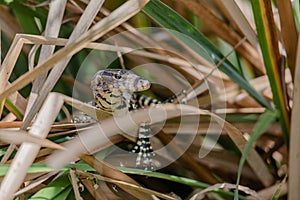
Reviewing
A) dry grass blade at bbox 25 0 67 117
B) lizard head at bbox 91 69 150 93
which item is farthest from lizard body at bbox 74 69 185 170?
dry grass blade at bbox 25 0 67 117

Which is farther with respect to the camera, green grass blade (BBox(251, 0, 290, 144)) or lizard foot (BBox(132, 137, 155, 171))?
lizard foot (BBox(132, 137, 155, 171))

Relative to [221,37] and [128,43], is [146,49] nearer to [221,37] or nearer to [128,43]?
[128,43]

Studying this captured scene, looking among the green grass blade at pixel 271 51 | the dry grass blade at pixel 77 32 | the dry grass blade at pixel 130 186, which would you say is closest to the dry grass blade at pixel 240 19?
the green grass blade at pixel 271 51

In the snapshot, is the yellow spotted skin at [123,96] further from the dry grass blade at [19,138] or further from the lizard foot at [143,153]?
the dry grass blade at [19,138]

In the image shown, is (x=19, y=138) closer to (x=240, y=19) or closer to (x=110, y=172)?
(x=110, y=172)

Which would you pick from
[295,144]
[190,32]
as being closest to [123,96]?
[190,32]

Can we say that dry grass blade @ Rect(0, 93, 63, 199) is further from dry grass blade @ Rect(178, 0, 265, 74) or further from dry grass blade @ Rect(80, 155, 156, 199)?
dry grass blade @ Rect(178, 0, 265, 74)
